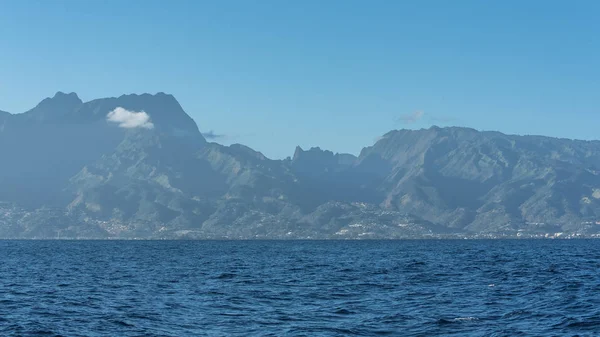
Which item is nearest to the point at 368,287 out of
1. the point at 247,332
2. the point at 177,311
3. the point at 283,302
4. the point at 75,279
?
the point at 283,302

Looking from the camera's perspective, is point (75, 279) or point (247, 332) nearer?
point (247, 332)

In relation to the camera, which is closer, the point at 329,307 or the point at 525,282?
the point at 329,307

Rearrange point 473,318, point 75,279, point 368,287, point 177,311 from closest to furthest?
point 473,318 → point 177,311 → point 368,287 → point 75,279

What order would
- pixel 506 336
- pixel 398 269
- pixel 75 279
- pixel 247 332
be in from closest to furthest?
pixel 506 336 < pixel 247 332 < pixel 75 279 < pixel 398 269

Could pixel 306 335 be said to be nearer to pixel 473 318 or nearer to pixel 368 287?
pixel 473 318

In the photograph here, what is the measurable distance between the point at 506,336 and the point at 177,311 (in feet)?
108

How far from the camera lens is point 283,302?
82.1 meters

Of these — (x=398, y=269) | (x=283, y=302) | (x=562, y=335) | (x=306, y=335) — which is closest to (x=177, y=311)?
(x=283, y=302)

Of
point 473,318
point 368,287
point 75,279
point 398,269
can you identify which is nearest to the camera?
point 473,318

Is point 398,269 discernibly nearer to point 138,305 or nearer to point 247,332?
point 138,305

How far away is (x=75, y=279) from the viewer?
11331cm

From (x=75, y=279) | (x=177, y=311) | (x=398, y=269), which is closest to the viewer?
(x=177, y=311)

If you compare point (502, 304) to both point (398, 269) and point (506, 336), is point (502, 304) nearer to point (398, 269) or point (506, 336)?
point (506, 336)

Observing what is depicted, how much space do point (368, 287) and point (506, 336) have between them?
4013 centimetres
